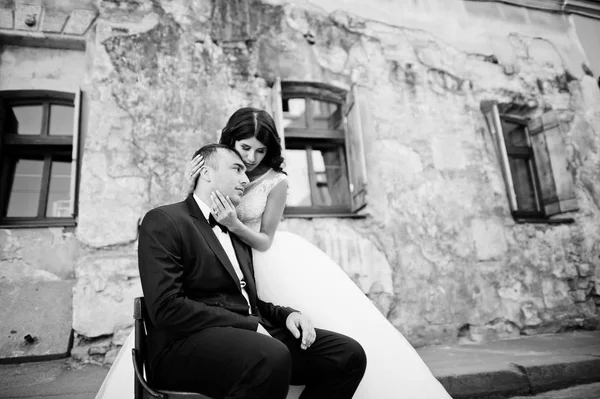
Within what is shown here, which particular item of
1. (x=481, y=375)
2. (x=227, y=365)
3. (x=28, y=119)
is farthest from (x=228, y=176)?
(x=28, y=119)

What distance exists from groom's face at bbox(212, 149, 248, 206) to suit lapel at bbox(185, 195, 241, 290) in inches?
5.6

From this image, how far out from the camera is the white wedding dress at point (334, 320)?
1.61 m

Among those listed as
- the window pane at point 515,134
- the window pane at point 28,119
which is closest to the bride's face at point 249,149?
the window pane at point 28,119

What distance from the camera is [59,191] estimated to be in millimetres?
4266

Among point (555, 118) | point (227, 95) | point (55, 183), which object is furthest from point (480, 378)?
point (55, 183)

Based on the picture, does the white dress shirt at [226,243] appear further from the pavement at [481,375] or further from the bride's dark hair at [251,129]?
the pavement at [481,375]

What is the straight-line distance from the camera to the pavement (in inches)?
105

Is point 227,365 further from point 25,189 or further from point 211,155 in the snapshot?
point 25,189

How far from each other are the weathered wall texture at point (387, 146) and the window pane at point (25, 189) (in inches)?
43.0

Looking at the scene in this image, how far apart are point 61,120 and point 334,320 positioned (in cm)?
437

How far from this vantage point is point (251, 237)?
1823 mm

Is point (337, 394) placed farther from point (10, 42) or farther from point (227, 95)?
point (10, 42)

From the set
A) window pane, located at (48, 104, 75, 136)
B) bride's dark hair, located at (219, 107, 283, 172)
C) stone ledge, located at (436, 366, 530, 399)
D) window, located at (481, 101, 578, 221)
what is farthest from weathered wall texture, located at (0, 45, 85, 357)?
window, located at (481, 101, 578, 221)

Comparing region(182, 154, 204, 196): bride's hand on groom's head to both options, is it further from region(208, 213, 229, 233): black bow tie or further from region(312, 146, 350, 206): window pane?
region(312, 146, 350, 206): window pane
